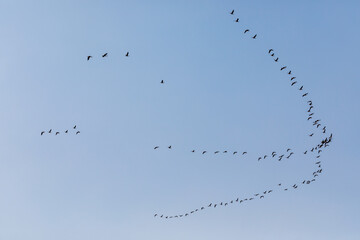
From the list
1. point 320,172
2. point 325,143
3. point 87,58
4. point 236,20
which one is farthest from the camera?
point 320,172

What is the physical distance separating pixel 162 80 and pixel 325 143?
19657 mm

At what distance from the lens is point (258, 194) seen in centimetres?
6662

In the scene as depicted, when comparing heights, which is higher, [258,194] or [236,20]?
[236,20]

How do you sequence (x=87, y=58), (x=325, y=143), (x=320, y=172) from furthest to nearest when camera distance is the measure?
(x=320, y=172), (x=325, y=143), (x=87, y=58)

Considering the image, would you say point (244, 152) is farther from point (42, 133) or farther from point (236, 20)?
point (42, 133)

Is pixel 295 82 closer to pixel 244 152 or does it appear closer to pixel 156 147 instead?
pixel 244 152

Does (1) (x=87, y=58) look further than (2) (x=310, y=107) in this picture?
No

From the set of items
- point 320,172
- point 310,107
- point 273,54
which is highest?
point 273,54

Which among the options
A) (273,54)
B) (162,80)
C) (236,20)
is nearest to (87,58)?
(162,80)

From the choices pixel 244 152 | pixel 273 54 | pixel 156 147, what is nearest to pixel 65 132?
pixel 156 147

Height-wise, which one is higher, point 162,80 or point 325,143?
point 162,80

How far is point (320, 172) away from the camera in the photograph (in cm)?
6272

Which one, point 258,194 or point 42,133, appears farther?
point 258,194

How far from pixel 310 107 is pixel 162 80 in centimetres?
1734
